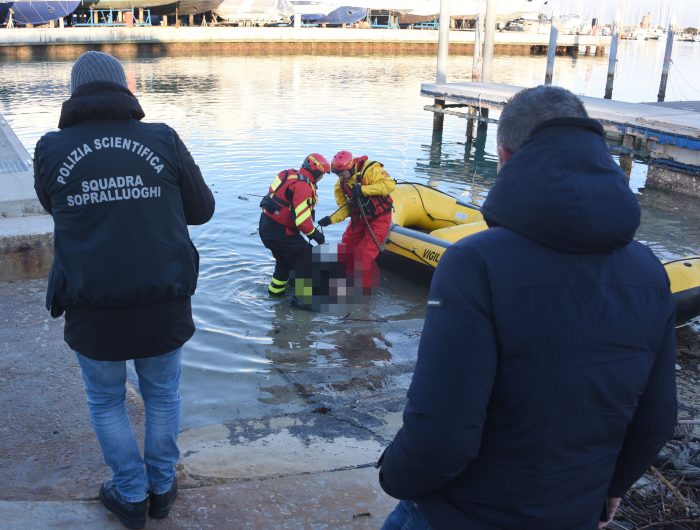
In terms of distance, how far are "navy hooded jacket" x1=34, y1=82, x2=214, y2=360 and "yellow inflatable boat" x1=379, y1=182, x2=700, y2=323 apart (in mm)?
4217

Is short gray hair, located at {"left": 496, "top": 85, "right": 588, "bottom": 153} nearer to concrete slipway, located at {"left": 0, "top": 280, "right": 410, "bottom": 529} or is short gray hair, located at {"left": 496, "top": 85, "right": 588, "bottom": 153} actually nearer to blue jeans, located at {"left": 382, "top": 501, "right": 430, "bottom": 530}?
blue jeans, located at {"left": 382, "top": 501, "right": 430, "bottom": 530}

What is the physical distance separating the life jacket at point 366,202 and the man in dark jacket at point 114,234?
200 inches

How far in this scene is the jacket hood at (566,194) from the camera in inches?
55.7

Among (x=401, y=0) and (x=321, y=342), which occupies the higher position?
(x=401, y=0)

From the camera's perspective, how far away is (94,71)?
2.39m

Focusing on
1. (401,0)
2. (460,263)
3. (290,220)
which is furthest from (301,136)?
(401,0)

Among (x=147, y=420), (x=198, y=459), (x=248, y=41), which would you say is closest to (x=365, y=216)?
(x=198, y=459)

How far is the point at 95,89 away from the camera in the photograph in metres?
2.36

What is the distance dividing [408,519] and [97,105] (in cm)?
158

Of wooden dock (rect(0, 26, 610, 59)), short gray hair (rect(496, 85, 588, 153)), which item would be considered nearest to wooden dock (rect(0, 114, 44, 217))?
short gray hair (rect(496, 85, 588, 153))

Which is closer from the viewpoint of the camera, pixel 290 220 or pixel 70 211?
pixel 70 211

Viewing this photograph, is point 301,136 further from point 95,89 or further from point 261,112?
point 95,89

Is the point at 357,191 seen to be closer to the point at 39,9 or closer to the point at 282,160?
the point at 282,160

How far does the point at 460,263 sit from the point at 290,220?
18.4ft
